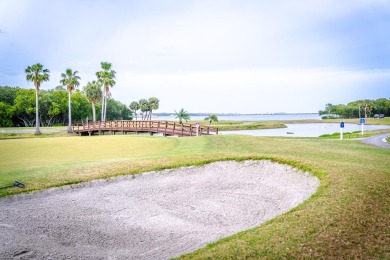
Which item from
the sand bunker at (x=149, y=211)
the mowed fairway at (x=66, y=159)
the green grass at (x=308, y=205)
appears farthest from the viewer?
the mowed fairway at (x=66, y=159)

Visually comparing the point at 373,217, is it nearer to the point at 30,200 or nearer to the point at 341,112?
the point at 30,200

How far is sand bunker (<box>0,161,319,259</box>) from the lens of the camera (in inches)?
313

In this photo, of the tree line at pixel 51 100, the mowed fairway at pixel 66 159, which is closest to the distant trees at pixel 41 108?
the tree line at pixel 51 100

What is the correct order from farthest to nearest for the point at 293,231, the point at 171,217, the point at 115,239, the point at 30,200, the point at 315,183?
the point at 315,183 < the point at 30,200 < the point at 171,217 < the point at 115,239 < the point at 293,231

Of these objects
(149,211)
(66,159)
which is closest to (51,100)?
(66,159)

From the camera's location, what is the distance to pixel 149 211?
1066 centimetres

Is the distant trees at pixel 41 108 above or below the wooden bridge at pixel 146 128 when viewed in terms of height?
above

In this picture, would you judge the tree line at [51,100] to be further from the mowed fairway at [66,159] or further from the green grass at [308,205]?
the green grass at [308,205]

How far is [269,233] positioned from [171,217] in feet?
12.9

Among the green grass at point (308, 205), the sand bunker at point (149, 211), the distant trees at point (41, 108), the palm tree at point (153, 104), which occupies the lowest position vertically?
the sand bunker at point (149, 211)

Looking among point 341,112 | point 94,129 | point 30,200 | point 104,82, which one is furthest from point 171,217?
point 341,112

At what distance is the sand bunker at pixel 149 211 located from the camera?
794 cm

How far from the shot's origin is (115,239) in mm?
8461

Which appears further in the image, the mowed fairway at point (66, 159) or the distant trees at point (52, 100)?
the distant trees at point (52, 100)
